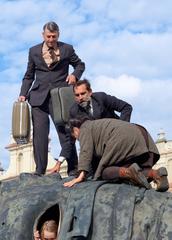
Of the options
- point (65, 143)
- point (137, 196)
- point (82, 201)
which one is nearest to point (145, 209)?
point (137, 196)

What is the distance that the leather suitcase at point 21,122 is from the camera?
918cm

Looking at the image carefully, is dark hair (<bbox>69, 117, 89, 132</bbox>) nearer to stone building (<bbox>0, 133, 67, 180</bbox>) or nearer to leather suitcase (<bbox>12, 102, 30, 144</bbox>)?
leather suitcase (<bbox>12, 102, 30, 144</bbox>)

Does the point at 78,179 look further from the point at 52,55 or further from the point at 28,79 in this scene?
the point at 28,79

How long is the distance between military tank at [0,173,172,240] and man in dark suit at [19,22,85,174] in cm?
140

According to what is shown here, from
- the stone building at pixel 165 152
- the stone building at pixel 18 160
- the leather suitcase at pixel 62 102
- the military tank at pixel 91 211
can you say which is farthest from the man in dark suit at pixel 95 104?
the stone building at pixel 18 160

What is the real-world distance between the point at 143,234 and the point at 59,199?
1.00 metres

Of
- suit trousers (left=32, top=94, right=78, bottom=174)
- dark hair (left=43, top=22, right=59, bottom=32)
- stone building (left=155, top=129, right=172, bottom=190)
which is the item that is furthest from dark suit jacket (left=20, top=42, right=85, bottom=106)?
stone building (left=155, top=129, right=172, bottom=190)

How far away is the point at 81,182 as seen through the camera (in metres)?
7.62

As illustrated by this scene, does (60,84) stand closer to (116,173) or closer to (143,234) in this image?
(116,173)

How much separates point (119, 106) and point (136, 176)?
128cm

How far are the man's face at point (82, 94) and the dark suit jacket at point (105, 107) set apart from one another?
0.27ft

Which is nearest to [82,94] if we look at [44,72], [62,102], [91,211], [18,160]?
[62,102]

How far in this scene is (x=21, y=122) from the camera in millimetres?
9203

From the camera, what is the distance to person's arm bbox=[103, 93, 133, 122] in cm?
836
